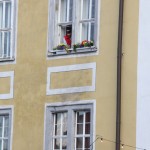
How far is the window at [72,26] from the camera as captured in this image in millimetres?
31047

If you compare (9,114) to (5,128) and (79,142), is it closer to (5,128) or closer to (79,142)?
(5,128)

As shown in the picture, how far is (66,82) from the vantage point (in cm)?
3103

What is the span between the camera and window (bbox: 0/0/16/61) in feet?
106

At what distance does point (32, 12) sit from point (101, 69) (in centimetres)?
286

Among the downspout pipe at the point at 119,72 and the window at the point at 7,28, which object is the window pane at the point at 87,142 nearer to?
the downspout pipe at the point at 119,72

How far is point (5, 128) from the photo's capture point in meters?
32.1

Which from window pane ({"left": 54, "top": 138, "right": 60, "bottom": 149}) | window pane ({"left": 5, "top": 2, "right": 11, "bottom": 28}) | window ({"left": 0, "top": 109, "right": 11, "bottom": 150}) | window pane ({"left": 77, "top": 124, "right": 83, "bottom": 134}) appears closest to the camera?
window pane ({"left": 77, "top": 124, "right": 83, "bottom": 134})

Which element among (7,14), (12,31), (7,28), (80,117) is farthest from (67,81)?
(7,14)

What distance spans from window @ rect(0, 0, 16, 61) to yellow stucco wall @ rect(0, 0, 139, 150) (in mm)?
230

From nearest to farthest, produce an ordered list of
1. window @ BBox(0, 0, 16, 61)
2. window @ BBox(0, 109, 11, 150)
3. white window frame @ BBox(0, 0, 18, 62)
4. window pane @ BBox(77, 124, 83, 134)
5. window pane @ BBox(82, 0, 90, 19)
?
1. window pane @ BBox(77, 124, 83, 134)
2. window pane @ BBox(82, 0, 90, 19)
3. window @ BBox(0, 109, 11, 150)
4. white window frame @ BBox(0, 0, 18, 62)
5. window @ BBox(0, 0, 16, 61)

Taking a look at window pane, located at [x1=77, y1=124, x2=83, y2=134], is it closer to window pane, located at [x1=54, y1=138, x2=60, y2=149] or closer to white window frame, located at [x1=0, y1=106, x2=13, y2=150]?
window pane, located at [x1=54, y1=138, x2=60, y2=149]

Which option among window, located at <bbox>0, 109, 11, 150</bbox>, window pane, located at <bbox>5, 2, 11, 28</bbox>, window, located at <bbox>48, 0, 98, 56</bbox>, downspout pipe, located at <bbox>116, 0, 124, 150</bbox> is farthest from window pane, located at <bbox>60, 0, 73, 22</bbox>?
window, located at <bbox>0, 109, 11, 150</bbox>

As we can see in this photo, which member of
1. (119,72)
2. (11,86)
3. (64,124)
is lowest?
(64,124)

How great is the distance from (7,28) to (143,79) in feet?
15.7
